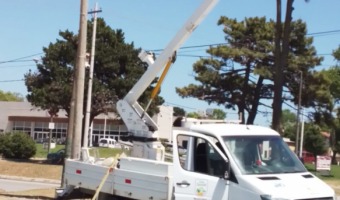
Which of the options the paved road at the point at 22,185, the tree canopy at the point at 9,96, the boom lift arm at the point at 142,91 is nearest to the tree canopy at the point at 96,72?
the paved road at the point at 22,185

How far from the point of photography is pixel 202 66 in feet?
169

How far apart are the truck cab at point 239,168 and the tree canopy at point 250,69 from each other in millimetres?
39639

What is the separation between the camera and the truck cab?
29.8 ft

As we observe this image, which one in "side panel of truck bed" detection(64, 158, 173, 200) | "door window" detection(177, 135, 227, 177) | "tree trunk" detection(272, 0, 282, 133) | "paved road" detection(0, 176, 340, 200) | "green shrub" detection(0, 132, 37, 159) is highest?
"tree trunk" detection(272, 0, 282, 133)

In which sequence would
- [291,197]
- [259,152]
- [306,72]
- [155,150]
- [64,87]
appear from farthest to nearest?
[306,72]
[64,87]
[155,150]
[259,152]
[291,197]

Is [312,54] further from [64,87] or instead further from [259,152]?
[259,152]

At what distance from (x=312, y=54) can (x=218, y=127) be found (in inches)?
1681

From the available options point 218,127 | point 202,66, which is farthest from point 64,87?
point 218,127

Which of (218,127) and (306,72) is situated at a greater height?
(306,72)

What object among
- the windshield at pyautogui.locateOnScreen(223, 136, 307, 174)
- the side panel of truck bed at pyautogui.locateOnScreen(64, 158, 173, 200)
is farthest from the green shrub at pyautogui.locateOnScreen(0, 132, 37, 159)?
the windshield at pyautogui.locateOnScreen(223, 136, 307, 174)

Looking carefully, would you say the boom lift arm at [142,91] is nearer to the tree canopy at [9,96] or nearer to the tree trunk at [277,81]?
the tree trunk at [277,81]

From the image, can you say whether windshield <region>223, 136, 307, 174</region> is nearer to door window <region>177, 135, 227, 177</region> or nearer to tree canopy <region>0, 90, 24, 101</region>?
door window <region>177, 135, 227, 177</region>

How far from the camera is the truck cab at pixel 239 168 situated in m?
9.09

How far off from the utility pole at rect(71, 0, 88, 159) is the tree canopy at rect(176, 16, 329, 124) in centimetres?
3105
